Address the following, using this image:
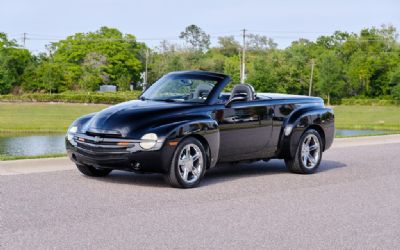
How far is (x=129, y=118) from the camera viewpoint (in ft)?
30.2

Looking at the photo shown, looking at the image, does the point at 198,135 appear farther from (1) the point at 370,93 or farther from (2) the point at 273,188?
(1) the point at 370,93

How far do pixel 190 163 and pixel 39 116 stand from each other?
46281mm

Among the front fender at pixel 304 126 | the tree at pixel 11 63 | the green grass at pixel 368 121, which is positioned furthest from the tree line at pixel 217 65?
the front fender at pixel 304 126

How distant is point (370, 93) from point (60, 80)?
44.3m

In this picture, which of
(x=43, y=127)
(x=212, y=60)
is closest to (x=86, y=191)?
(x=43, y=127)

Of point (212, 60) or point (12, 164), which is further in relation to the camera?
point (212, 60)

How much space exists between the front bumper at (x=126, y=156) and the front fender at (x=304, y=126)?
2578mm

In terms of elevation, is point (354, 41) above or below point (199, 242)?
above

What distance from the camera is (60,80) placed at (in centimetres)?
9150

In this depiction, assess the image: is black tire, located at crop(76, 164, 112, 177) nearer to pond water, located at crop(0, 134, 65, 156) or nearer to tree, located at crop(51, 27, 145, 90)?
pond water, located at crop(0, 134, 65, 156)

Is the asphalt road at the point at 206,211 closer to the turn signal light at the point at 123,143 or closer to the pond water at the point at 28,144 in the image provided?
the turn signal light at the point at 123,143

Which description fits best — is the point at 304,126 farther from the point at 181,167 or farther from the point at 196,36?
the point at 196,36

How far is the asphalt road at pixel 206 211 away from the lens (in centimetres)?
629

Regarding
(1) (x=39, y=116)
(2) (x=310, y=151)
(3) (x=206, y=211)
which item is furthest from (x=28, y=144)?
(1) (x=39, y=116)
